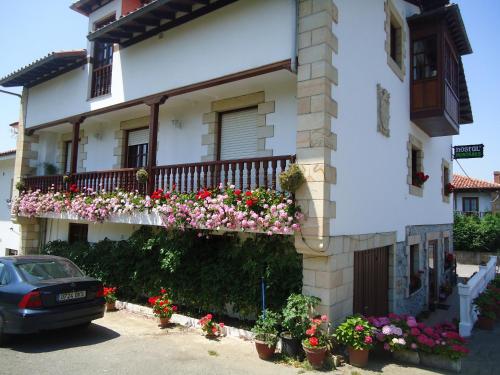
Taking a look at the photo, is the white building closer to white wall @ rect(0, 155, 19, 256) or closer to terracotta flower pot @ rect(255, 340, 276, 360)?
terracotta flower pot @ rect(255, 340, 276, 360)

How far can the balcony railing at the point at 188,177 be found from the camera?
6727 mm

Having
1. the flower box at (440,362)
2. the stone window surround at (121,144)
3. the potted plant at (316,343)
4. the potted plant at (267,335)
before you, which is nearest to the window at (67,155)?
the stone window surround at (121,144)

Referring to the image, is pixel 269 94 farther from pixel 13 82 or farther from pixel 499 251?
pixel 499 251

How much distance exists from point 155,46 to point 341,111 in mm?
5126

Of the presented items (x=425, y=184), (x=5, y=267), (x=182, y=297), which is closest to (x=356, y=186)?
(x=182, y=297)

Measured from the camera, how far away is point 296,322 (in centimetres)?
574

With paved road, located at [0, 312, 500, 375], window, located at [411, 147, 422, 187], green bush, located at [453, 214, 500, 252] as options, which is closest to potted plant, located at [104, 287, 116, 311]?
paved road, located at [0, 312, 500, 375]

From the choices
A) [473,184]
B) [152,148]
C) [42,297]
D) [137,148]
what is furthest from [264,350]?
[473,184]

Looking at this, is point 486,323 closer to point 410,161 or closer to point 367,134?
point 410,161

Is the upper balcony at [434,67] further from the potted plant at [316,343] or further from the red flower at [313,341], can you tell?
Answer: the red flower at [313,341]

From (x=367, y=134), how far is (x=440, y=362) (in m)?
4.26

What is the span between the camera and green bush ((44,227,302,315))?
648 cm

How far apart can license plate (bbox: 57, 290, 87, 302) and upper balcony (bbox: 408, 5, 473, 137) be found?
29.9ft

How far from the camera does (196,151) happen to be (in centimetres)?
936
